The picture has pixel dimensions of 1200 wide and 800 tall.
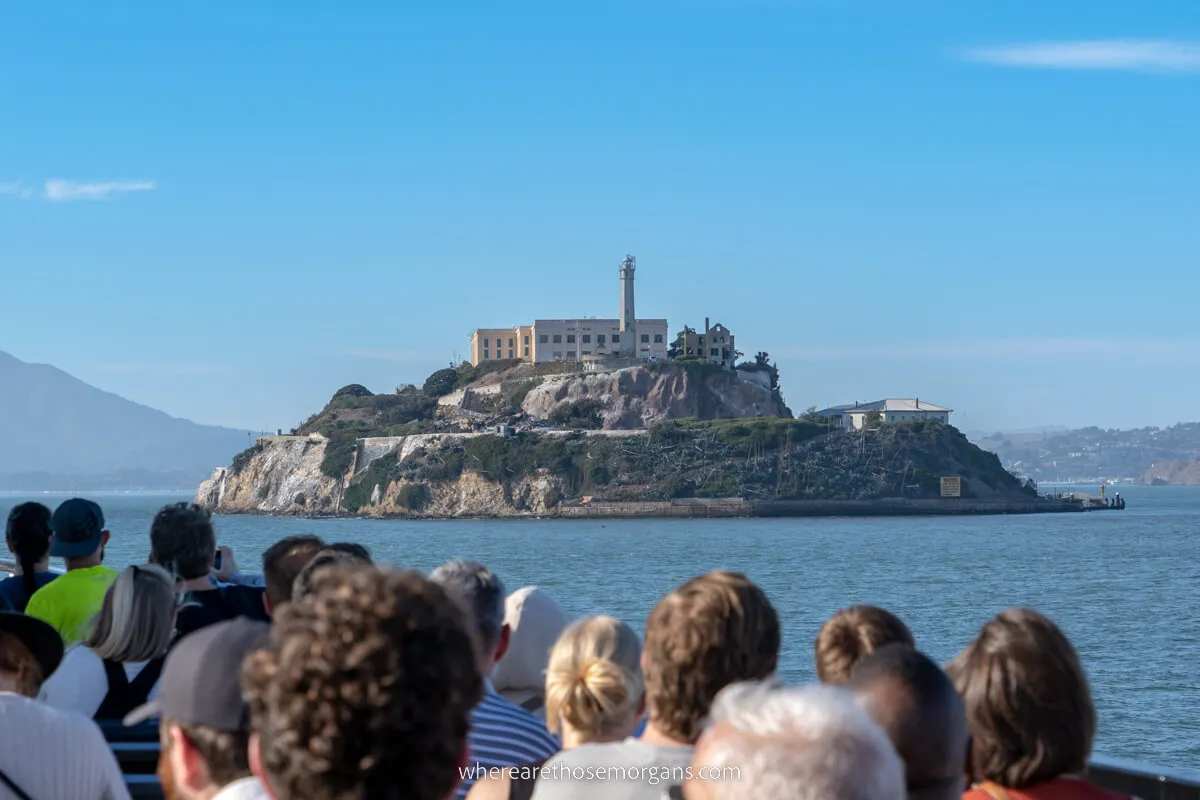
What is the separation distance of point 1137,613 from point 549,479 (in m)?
68.0

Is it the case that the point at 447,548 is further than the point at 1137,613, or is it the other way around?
the point at 447,548

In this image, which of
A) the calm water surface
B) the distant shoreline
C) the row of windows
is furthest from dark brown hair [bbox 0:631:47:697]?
the row of windows

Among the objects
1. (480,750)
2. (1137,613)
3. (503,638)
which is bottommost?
(1137,613)

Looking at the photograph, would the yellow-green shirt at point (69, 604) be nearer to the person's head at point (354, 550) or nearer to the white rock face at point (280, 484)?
the person's head at point (354, 550)

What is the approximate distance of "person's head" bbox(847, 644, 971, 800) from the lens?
2.66m

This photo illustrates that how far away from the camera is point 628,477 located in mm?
98688

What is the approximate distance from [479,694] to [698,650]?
1.01 metres

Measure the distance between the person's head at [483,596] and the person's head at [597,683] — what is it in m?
0.37

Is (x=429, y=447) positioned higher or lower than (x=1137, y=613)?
higher

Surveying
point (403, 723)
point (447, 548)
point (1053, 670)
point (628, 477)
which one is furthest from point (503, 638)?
point (628, 477)

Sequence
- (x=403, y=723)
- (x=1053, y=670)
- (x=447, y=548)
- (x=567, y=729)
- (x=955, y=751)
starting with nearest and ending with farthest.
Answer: (x=403, y=723)
(x=955, y=751)
(x=1053, y=670)
(x=567, y=729)
(x=447, y=548)

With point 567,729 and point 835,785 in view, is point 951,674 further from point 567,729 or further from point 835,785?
point 835,785

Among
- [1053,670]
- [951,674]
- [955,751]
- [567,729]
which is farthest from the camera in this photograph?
[567,729]

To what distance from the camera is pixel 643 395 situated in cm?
10944
